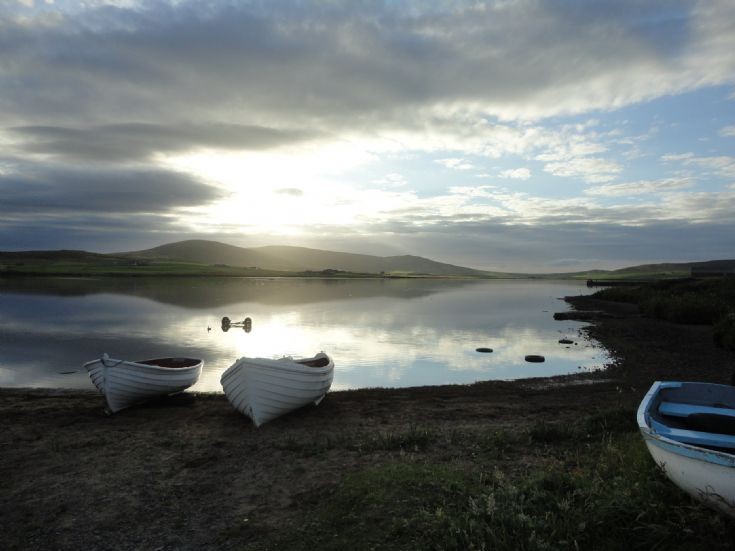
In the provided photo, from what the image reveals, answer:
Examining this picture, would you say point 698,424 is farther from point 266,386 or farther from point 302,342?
point 302,342

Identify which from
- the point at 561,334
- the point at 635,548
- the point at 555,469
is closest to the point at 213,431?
the point at 555,469

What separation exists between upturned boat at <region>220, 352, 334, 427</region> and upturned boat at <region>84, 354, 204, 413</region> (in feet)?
8.41

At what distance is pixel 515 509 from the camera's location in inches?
285

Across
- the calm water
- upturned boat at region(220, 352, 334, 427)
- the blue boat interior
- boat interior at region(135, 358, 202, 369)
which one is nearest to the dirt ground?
upturned boat at region(220, 352, 334, 427)

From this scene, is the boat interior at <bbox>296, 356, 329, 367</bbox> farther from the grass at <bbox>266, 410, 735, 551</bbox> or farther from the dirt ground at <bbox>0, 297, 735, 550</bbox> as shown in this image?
the grass at <bbox>266, 410, 735, 551</bbox>

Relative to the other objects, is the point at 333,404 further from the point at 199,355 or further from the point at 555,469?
the point at 199,355

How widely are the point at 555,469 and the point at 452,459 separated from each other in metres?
2.18

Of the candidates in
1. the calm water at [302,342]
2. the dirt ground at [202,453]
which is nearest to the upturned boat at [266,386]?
the dirt ground at [202,453]

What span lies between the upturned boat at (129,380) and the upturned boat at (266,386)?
256 cm

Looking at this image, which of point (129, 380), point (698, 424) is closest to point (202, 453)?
point (129, 380)

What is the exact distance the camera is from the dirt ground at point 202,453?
27.2ft

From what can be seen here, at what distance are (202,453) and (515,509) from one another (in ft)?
26.0

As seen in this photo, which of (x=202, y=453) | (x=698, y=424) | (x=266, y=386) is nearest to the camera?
(x=698, y=424)

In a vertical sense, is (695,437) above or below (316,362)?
above
